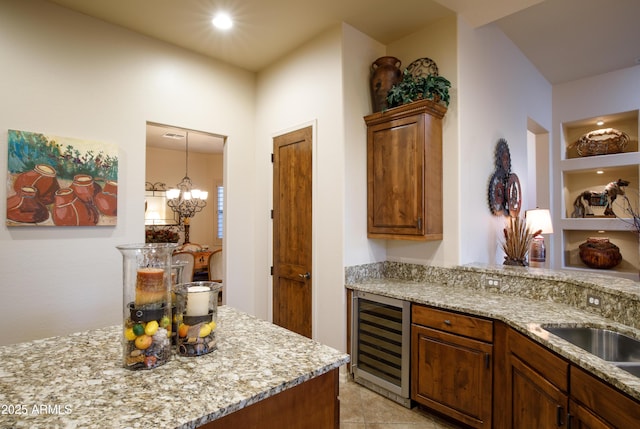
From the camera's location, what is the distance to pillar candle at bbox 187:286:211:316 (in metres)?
1.25

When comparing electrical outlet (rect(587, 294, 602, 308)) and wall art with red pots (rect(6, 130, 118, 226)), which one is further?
wall art with red pots (rect(6, 130, 118, 226))

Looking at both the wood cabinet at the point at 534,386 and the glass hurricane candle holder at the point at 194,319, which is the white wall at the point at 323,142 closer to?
the wood cabinet at the point at 534,386

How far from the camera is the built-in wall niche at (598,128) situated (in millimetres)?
4227

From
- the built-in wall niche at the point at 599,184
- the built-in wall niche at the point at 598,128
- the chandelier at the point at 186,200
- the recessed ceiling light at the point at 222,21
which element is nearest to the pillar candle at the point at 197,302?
the recessed ceiling light at the point at 222,21

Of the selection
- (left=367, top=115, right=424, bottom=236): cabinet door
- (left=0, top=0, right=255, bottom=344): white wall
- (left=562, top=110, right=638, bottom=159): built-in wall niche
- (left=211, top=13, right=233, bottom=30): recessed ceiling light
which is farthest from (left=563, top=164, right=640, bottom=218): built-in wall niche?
(left=0, top=0, right=255, bottom=344): white wall

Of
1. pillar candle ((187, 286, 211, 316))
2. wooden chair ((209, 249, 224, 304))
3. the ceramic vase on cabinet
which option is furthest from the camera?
wooden chair ((209, 249, 224, 304))

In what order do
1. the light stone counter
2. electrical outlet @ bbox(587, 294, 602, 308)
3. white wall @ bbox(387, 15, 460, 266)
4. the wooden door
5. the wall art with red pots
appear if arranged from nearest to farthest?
the light stone counter < electrical outlet @ bbox(587, 294, 602, 308) < the wall art with red pots < white wall @ bbox(387, 15, 460, 266) < the wooden door

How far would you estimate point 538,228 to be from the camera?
3516mm

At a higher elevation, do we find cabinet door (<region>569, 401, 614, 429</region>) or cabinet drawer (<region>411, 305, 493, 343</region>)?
cabinet drawer (<region>411, 305, 493, 343</region>)

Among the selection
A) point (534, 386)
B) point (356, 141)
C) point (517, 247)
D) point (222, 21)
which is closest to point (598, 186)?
point (517, 247)

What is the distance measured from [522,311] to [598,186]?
361 centimetres

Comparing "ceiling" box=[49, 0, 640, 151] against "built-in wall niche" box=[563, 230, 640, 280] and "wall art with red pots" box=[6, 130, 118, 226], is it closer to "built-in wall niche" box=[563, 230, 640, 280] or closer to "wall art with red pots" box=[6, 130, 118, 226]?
"wall art with red pots" box=[6, 130, 118, 226]

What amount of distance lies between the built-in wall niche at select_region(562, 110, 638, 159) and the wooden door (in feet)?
12.9

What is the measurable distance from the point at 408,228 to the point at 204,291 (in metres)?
1.87
